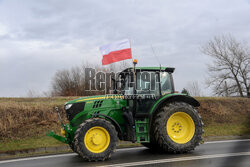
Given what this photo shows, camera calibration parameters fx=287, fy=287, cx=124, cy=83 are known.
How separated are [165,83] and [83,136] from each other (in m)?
3.20

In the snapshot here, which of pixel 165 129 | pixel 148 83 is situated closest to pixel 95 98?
pixel 148 83

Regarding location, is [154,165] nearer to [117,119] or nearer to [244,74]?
[117,119]

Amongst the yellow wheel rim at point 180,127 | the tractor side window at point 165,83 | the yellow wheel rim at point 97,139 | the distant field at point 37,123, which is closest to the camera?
the yellow wheel rim at point 97,139

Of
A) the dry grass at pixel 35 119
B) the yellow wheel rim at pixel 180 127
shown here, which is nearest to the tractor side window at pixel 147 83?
the yellow wheel rim at pixel 180 127

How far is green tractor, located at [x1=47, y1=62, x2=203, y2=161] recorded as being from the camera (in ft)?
26.2

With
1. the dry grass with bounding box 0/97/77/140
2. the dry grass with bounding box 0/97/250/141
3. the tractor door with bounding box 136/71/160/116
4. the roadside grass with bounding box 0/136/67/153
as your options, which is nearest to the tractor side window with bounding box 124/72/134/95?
the tractor door with bounding box 136/71/160/116

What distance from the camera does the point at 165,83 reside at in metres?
9.28

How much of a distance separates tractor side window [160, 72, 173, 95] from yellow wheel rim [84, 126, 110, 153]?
7.85 feet

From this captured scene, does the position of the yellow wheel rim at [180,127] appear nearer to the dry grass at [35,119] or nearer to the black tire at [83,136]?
the black tire at [83,136]

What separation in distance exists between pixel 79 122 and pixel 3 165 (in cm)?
258

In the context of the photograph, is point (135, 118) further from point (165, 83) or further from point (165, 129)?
point (165, 83)

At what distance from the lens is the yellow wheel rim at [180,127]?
8.89m

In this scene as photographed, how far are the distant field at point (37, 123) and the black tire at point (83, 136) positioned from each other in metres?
→ 5.69

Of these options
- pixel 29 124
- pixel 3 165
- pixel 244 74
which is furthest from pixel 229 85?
pixel 3 165
